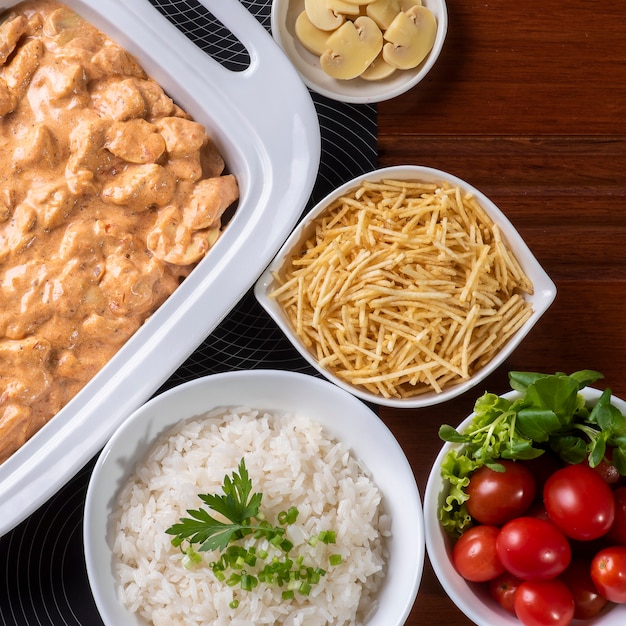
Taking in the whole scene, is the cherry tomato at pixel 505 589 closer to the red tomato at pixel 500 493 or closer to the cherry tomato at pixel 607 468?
the red tomato at pixel 500 493

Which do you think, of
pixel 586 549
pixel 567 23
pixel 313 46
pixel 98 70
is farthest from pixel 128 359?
pixel 567 23

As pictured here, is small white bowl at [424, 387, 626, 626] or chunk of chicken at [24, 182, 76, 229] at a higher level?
chunk of chicken at [24, 182, 76, 229]

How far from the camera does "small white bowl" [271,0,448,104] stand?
7.60 feet

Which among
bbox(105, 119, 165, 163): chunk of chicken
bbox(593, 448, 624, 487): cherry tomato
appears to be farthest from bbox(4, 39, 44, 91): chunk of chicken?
bbox(593, 448, 624, 487): cherry tomato

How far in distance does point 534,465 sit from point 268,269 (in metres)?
A: 0.93

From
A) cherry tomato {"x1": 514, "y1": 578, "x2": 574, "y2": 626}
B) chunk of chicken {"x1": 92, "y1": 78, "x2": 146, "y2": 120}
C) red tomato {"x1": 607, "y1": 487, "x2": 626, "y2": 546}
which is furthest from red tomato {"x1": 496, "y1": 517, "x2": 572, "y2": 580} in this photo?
chunk of chicken {"x1": 92, "y1": 78, "x2": 146, "y2": 120}

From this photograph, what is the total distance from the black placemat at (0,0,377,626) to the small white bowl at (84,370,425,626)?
0.73ft

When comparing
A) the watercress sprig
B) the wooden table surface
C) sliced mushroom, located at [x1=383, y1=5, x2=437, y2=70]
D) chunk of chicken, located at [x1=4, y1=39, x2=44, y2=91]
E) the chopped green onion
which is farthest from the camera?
the wooden table surface

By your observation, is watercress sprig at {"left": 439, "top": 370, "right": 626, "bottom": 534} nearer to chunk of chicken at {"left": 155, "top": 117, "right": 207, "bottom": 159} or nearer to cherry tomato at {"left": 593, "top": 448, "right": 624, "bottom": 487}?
cherry tomato at {"left": 593, "top": 448, "right": 624, "bottom": 487}

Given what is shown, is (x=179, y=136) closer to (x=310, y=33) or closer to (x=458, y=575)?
(x=310, y=33)

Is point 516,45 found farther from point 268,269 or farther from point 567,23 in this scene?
point 268,269

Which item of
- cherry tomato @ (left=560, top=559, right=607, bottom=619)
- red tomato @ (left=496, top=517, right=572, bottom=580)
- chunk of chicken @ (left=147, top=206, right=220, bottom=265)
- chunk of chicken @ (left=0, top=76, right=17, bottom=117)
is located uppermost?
chunk of chicken @ (left=0, top=76, right=17, bottom=117)

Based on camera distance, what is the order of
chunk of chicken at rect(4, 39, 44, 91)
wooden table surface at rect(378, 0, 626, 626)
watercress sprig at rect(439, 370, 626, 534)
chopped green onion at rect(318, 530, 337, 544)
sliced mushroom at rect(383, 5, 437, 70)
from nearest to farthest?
1. watercress sprig at rect(439, 370, 626, 534)
2. chopped green onion at rect(318, 530, 337, 544)
3. chunk of chicken at rect(4, 39, 44, 91)
4. sliced mushroom at rect(383, 5, 437, 70)
5. wooden table surface at rect(378, 0, 626, 626)

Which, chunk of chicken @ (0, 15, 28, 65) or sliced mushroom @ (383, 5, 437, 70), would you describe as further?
sliced mushroom @ (383, 5, 437, 70)
